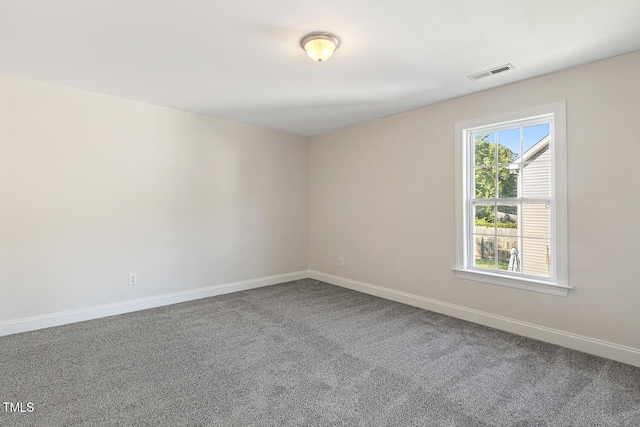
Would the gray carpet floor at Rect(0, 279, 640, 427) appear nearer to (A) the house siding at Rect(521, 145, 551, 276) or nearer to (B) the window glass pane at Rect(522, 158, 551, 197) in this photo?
(A) the house siding at Rect(521, 145, 551, 276)

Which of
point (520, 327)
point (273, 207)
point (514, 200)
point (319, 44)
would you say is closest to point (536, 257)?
point (514, 200)

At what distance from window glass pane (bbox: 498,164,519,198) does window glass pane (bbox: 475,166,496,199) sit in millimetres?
64

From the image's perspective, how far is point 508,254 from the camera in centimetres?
324

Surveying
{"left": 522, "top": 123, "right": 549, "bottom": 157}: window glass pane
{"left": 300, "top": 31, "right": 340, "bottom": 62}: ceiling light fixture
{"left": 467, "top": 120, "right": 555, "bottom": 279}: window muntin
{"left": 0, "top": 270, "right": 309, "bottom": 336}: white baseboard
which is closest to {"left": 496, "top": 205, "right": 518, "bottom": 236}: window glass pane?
{"left": 467, "top": 120, "right": 555, "bottom": 279}: window muntin

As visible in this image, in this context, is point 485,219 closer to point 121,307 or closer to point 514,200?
point 514,200

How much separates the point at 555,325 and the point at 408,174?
2.17 metres

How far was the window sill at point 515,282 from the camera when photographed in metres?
2.81

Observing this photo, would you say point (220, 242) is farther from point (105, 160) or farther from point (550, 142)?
point (550, 142)

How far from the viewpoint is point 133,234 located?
372 cm

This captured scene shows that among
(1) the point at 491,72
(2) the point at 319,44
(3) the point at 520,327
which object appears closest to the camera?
(2) the point at 319,44

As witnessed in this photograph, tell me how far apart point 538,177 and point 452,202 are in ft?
2.78

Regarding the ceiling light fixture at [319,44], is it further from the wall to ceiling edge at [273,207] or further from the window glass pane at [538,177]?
the window glass pane at [538,177]

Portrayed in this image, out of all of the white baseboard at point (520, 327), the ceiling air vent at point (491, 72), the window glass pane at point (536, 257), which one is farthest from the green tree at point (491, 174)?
the white baseboard at point (520, 327)

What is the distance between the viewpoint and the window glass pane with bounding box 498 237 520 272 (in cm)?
318
